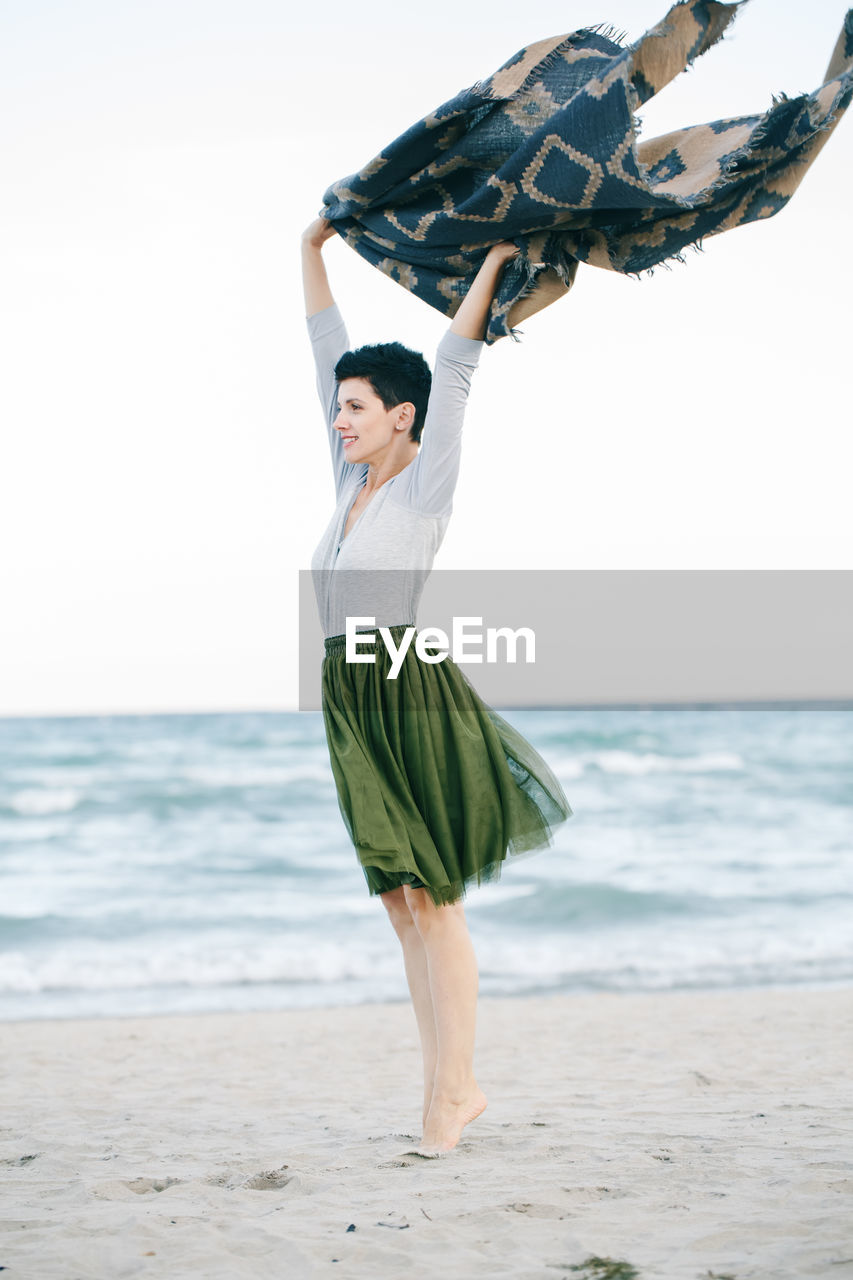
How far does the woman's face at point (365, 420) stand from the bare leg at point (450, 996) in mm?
1067

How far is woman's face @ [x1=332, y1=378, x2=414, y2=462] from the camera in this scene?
107 inches

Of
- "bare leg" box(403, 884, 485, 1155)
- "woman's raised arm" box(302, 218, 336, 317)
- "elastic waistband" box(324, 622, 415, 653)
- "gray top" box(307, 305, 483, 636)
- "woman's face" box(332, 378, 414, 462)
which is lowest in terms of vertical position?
"bare leg" box(403, 884, 485, 1155)

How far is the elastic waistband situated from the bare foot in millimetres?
1061

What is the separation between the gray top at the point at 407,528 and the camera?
2568 mm

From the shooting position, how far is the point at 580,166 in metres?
2.34

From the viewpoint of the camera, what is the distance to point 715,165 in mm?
2424

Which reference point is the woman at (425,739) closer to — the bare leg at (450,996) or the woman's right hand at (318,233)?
the bare leg at (450,996)

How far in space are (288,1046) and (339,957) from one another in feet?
8.80

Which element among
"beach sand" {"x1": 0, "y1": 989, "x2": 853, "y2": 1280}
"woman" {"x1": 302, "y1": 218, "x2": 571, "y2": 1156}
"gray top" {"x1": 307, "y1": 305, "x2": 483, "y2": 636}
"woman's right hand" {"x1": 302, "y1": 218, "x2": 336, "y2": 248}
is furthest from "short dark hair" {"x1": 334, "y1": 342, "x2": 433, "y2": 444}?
"beach sand" {"x1": 0, "y1": 989, "x2": 853, "y2": 1280}

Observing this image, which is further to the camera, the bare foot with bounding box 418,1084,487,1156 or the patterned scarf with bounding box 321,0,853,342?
the bare foot with bounding box 418,1084,487,1156

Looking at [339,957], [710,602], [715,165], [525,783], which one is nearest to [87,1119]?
[525,783]

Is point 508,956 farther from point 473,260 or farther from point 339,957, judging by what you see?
point 473,260

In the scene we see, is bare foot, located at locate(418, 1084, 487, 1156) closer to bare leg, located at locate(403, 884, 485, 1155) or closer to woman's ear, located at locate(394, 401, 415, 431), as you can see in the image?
bare leg, located at locate(403, 884, 485, 1155)

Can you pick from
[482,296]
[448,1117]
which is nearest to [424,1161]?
[448,1117]
